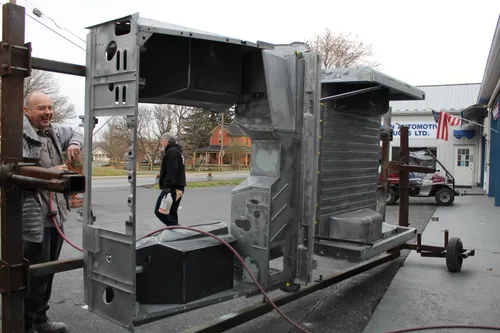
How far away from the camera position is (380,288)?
549 cm

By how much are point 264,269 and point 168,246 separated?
0.93 meters

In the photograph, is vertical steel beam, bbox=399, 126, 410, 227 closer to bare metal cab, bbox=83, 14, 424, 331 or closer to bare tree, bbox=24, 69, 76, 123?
bare metal cab, bbox=83, 14, 424, 331

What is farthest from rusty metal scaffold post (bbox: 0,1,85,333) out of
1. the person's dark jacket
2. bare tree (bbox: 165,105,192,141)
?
bare tree (bbox: 165,105,192,141)

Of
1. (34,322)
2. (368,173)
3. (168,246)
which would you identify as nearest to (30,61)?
(168,246)

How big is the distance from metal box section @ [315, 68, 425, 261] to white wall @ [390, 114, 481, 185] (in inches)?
681

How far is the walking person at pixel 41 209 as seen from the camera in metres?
3.30

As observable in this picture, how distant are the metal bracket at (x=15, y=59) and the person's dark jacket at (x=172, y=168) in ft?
14.0

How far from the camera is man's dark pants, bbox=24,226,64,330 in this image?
11.0 ft

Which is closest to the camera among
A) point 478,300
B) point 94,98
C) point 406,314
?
point 94,98

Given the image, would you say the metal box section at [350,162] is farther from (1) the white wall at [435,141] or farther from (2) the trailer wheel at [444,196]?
(1) the white wall at [435,141]

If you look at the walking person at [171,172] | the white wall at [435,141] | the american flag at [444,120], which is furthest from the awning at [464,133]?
the walking person at [171,172]

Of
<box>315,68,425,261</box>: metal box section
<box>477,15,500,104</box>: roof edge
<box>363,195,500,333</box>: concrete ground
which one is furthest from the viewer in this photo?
<box>477,15,500,104</box>: roof edge

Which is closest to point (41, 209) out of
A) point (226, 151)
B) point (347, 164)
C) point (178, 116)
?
point (347, 164)

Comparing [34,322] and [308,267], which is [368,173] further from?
[34,322]
